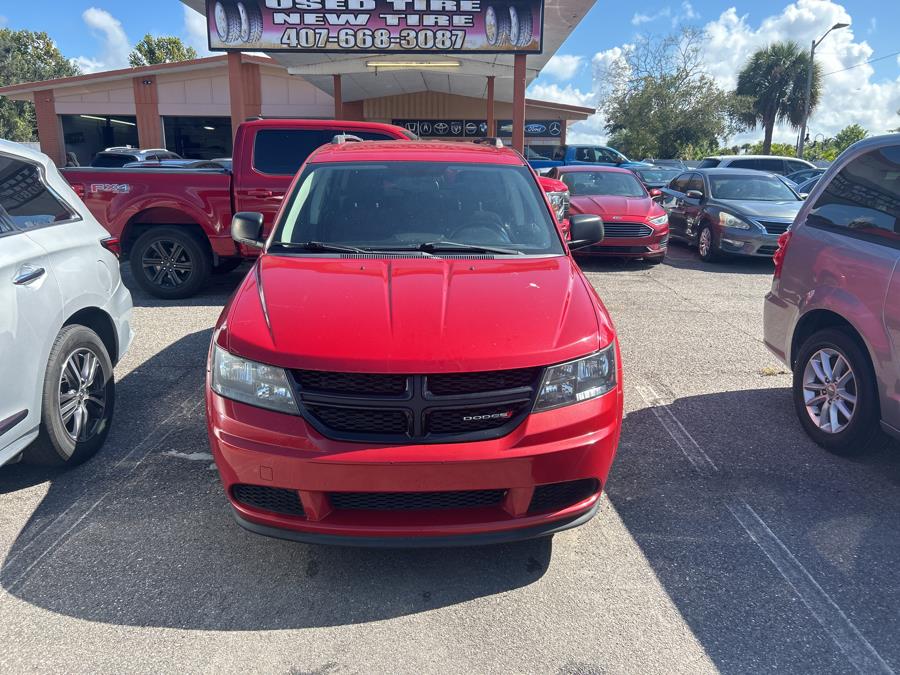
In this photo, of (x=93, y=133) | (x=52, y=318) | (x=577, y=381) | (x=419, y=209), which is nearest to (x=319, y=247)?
(x=419, y=209)

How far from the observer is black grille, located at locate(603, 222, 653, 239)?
34.6 feet

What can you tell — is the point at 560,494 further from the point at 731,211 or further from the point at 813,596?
the point at 731,211

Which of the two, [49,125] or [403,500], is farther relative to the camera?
[49,125]

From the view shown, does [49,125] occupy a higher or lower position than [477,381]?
higher

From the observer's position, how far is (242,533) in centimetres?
319

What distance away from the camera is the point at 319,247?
12.0 ft

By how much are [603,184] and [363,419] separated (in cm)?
1023

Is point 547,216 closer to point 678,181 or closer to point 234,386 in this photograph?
point 234,386

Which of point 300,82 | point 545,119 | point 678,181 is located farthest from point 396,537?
point 545,119

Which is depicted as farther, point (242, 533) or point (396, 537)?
point (242, 533)

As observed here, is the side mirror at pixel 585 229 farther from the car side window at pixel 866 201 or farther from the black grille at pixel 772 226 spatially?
the black grille at pixel 772 226

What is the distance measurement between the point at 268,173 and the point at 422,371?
601 cm

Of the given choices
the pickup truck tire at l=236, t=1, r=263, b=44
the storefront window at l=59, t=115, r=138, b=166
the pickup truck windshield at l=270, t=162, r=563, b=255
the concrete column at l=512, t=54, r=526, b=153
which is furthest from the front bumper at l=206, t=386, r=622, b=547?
the storefront window at l=59, t=115, r=138, b=166

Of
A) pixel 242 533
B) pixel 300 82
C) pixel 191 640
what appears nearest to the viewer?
pixel 191 640
